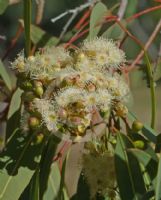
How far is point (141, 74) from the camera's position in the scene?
2.26 meters

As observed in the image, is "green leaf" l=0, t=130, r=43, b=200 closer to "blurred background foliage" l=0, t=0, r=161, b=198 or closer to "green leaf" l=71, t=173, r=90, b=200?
"green leaf" l=71, t=173, r=90, b=200

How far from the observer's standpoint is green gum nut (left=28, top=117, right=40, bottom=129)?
1540mm

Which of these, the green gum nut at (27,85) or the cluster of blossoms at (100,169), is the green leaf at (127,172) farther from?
the green gum nut at (27,85)

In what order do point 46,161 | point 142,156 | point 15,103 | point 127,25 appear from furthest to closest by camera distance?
point 127,25 → point 15,103 → point 46,161 → point 142,156

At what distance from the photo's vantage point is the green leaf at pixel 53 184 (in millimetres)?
1762

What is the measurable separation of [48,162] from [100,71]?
30 centimetres

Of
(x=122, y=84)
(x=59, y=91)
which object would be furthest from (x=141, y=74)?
(x=59, y=91)

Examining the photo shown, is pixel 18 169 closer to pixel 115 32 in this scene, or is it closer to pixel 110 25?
pixel 115 32

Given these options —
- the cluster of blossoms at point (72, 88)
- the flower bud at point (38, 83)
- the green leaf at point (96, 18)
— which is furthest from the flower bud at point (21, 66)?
the green leaf at point (96, 18)

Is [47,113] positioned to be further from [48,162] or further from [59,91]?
[48,162]

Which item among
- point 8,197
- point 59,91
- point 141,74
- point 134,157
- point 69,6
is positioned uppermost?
point 69,6

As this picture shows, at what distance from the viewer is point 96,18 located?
1.92 meters

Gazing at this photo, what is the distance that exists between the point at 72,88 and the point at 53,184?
15.1 inches

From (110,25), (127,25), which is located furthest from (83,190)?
(127,25)
